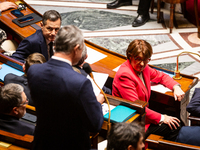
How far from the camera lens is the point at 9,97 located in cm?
208

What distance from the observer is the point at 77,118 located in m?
1.58

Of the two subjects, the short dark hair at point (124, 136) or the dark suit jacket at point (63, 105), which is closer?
the dark suit jacket at point (63, 105)

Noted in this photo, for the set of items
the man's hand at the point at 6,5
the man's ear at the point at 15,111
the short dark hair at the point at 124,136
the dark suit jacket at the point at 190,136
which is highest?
the man's hand at the point at 6,5

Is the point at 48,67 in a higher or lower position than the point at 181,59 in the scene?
higher

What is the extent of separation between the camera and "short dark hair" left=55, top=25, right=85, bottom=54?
1.54m

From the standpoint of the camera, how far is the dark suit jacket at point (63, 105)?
5.00ft

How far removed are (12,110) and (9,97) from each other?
0.10 metres

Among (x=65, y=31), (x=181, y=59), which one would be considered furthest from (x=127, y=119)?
(x=181, y=59)

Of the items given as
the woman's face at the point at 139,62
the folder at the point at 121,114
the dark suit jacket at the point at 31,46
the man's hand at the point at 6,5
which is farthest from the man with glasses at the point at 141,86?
the man's hand at the point at 6,5

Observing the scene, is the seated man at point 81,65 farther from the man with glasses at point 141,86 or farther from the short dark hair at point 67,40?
the short dark hair at point 67,40

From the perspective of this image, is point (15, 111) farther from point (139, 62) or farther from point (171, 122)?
point (171, 122)

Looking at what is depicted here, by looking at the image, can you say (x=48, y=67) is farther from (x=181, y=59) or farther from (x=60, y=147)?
(x=181, y=59)

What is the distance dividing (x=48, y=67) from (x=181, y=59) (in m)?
3.49

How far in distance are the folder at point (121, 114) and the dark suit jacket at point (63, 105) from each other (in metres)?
0.41
